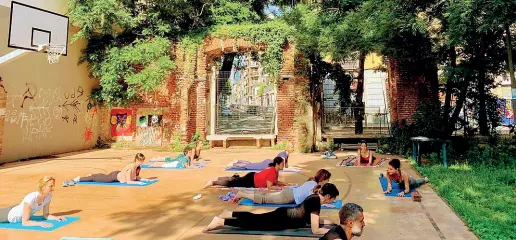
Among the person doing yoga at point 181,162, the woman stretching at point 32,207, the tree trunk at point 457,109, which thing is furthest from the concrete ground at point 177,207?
the tree trunk at point 457,109

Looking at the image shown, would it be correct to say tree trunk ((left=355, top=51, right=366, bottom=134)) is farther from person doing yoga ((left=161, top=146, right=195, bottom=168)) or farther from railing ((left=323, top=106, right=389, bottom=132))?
person doing yoga ((left=161, top=146, right=195, bottom=168))

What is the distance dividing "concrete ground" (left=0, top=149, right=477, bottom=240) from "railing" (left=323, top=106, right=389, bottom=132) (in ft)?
24.5

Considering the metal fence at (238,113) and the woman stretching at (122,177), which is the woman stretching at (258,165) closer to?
the woman stretching at (122,177)

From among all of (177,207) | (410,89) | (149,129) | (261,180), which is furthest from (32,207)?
(410,89)

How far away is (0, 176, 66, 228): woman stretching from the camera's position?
4.34 metres

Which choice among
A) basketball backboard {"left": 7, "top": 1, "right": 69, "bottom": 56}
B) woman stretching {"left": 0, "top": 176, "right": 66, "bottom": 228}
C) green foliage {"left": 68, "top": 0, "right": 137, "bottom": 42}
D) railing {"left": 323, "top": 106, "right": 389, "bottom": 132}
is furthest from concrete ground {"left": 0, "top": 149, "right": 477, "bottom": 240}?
railing {"left": 323, "top": 106, "right": 389, "bottom": 132}

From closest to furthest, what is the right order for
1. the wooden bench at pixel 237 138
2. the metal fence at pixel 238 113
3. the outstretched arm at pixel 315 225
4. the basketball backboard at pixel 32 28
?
the outstretched arm at pixel 315 225
the basketball backboard at pixel 32 28
the wooden bench at pixel 237 138
the metal fence at pixel 238 113

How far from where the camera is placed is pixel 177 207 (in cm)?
558

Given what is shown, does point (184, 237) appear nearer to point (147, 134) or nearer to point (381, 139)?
point (381, 139)

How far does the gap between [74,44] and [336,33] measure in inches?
425

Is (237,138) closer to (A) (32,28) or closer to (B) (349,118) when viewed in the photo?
(B) (349,118)

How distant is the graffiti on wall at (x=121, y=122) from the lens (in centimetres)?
1566

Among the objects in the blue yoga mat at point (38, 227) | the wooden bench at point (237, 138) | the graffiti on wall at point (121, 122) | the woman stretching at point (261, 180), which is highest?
the graffiti on wall at point (121, 122)

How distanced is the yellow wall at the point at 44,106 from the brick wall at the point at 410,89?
12.9 metres
